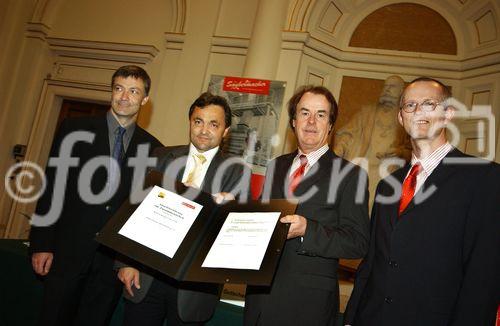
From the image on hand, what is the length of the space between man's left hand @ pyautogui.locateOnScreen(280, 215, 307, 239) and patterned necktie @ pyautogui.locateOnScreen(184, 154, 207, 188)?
62 centimetres

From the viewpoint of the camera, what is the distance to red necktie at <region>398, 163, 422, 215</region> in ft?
5.96

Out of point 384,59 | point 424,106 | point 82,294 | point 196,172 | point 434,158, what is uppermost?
point 384,59

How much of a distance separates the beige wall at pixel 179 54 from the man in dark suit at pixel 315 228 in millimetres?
3421

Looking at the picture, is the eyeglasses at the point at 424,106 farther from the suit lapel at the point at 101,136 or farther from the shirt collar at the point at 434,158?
the suit lapel at the point at 101,136

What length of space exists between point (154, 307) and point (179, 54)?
15.6 ft

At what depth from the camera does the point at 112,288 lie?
2271mm

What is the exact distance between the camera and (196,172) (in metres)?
2.15

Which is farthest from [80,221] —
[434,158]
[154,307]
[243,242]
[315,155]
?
[434,158]

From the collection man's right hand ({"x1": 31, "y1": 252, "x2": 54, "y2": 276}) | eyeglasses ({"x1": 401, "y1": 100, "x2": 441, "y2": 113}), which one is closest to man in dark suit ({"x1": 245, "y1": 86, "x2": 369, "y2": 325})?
eyeglasses ({"x1": 401, "y1": 100, "x2": 441, "y2": 113})

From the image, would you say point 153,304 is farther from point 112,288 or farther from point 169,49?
point 169,49

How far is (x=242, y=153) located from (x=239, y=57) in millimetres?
1906

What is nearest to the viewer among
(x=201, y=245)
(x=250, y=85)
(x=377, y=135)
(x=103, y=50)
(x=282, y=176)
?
(x=201, y=245)

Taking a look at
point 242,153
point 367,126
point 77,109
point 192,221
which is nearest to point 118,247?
point 192,221

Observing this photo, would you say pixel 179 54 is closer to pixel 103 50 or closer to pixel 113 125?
pixel 103 50
